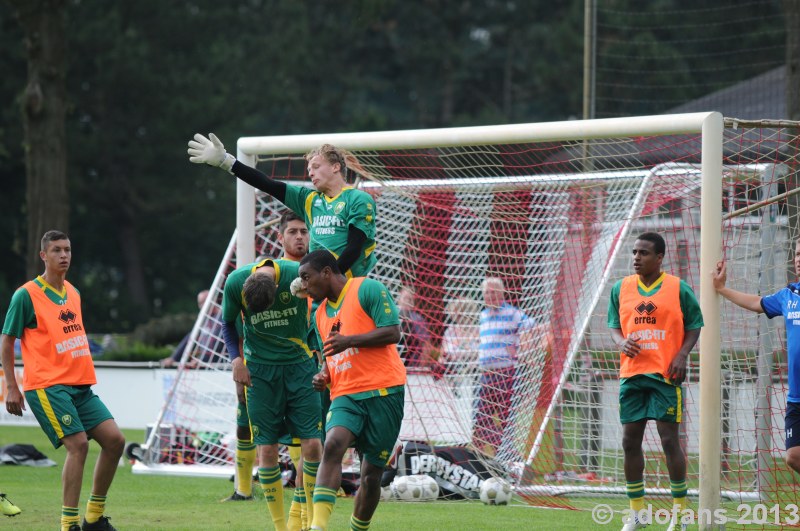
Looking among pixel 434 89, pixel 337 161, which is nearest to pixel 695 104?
pixel 337 161

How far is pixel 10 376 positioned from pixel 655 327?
4.40m

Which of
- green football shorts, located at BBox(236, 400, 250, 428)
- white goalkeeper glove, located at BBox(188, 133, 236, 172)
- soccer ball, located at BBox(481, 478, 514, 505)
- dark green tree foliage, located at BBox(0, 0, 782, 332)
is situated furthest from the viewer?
dark green tree foliage, located at BBox(0, 0, 782, 332)

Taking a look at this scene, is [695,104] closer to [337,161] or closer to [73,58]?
[337,161]

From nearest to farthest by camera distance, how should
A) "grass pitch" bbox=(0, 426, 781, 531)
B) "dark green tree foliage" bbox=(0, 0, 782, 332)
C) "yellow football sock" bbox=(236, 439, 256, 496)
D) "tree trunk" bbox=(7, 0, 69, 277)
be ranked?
"grass pitch" bbox=(0, 426, 781, 531), "yellow football sock" bbox=(236, 439, 256, 496), "tree trunk" bbox=(7, 0, 69, 277), "dark green tree foliage" bbox=(0, 0, 782, 332)

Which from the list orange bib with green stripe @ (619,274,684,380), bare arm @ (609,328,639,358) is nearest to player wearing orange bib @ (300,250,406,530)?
bare arm @ (609,328,639,358)

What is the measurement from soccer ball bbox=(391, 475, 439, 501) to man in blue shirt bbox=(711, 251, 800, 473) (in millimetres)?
3277

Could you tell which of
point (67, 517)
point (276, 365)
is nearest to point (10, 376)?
point (67, 517)

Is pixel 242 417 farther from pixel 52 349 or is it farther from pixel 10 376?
pixel 10 376

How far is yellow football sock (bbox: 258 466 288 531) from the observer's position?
7.24 metres

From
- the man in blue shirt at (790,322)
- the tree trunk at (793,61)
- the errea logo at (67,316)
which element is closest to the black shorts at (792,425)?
the man in blue shirt at (790,322)

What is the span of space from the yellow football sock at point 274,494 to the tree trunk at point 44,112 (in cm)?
1348

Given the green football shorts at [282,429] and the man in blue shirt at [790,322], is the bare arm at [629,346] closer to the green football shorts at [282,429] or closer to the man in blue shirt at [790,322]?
the man in blue shirt at [790,322]

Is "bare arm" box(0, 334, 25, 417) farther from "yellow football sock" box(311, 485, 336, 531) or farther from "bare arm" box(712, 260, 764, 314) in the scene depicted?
"bare arm" box(712, 260, 764, 314)

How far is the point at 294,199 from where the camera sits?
24.2ft
